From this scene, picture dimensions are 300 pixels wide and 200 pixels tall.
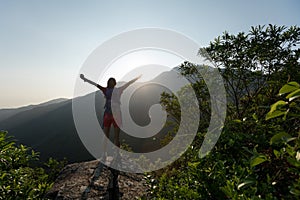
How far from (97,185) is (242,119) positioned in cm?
398

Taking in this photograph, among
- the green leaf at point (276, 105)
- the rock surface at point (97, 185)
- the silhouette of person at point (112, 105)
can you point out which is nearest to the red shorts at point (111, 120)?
the silhouette of person at point (112, 105)

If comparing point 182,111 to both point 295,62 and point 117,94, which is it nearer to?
point 117,94

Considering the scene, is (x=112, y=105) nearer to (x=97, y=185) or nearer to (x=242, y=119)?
(x=97, y=185)

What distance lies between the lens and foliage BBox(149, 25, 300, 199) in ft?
5.20

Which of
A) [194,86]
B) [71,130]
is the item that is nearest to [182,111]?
[194,86]

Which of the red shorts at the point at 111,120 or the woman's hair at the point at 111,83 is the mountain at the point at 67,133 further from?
the red shorts at the point at 111,120

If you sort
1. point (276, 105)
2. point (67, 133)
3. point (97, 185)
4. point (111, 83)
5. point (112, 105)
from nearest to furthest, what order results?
point (276, 105) → point (97, 185) → point (112, 105) → point (111, 83) → point (67, 133)

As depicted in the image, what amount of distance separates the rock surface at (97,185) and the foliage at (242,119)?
0.77m

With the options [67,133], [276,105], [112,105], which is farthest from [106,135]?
[67,133]

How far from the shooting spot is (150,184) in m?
2.60

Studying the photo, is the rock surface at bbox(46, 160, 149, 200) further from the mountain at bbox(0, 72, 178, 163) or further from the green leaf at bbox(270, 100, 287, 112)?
the mountain at bbox(0, 72, 178, 163)

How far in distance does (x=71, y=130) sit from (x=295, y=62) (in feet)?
356

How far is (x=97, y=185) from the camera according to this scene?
548cm

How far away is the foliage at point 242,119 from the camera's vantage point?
1.59 meters
